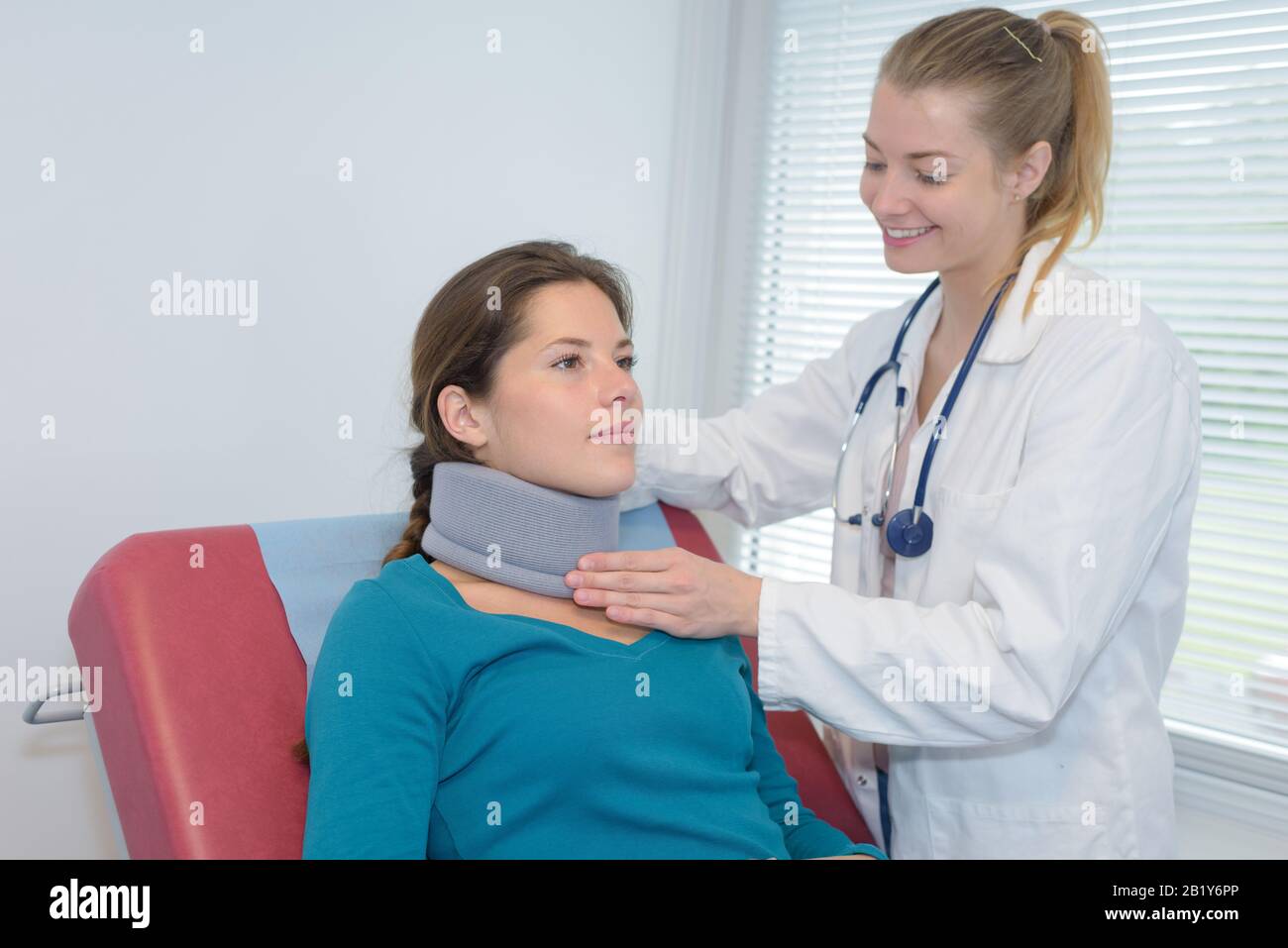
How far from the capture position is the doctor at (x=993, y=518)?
137 centimetres

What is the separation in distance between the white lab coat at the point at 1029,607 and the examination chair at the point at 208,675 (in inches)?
22.4

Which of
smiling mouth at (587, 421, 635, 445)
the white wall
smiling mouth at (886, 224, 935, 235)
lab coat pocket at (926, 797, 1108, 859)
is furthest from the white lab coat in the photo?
the white wall

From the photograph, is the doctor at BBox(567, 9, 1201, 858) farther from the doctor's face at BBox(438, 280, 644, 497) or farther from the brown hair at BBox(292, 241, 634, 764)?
the brown hair at BBox(292, 241, 634, 764)

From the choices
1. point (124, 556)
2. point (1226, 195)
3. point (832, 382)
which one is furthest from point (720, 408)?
point (124, 556)

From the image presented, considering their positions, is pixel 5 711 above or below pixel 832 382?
below

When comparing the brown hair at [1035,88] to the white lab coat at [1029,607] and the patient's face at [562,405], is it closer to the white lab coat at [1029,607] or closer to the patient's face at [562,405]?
the white lab coat at [1029,607]

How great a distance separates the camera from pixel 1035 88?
1.55m

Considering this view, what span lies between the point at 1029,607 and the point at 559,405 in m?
0.60

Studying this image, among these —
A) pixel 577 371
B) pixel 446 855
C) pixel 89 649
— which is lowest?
pixel 446 855

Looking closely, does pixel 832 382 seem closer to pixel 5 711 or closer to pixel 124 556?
pixel 124 556

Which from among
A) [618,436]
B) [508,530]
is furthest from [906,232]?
[508,530]

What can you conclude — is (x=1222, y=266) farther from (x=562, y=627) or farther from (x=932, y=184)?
(x=562, y=627)

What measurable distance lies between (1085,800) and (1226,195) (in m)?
1.14

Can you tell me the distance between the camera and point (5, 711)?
1.85 meters
